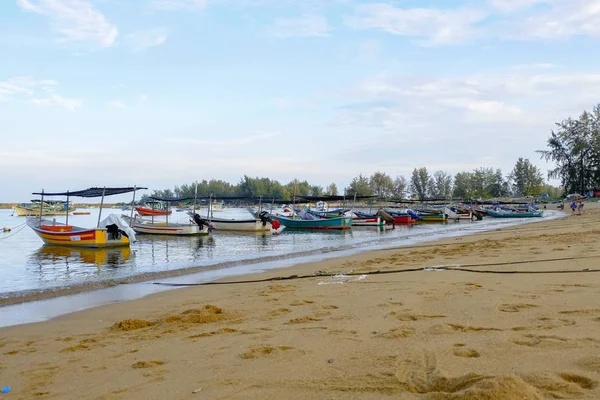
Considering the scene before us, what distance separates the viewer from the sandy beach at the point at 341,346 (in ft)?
11.3

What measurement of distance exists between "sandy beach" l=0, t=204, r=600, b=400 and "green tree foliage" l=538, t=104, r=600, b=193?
79502 millimetres

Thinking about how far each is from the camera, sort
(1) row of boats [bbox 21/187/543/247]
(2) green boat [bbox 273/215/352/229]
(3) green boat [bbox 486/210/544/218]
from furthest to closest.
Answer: (3) green boat [bbox 486/210/544/218], (2) green boat [bbox 273/215/352/229], (1) row of boats [bbox 21/187/543/247]

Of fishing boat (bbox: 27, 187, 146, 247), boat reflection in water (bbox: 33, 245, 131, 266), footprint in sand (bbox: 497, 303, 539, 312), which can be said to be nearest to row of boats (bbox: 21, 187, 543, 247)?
fishing boat (bbox: 27, 187, 146, 247)

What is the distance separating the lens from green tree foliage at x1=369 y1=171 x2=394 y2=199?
12850 centimetres

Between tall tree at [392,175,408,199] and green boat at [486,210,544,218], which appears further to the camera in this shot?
tall tree at [392,175,408,199]

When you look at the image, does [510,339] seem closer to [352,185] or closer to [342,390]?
[342,390]

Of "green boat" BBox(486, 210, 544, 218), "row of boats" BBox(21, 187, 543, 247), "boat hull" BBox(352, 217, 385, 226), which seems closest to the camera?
"row of boats" BBox(21, 187, 543, 247)

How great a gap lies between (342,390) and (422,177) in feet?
423

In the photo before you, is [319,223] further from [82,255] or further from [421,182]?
[421,182]

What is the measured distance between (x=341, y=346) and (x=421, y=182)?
128m

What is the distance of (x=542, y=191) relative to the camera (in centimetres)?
10938

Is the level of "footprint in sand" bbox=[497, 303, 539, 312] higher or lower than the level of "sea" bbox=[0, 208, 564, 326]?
higher

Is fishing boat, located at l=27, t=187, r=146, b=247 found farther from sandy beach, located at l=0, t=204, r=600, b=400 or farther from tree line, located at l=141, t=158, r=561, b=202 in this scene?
tree line, located at l=141, t=158, r=561, b=202

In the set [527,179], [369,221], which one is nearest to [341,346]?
[369,221]
